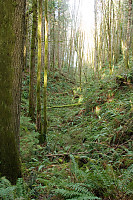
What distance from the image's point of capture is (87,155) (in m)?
3.05

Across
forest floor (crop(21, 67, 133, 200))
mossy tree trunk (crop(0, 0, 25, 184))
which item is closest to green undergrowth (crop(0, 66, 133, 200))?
forest floor (crop(21, 67, 133, 200))

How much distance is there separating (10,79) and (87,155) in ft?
7.11

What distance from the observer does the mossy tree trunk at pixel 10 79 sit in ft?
5.86

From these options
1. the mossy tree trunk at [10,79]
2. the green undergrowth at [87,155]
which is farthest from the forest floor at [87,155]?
the mossy tree trunk at [10,79]

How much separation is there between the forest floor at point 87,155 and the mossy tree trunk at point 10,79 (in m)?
0.45

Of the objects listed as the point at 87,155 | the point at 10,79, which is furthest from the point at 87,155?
the point at 10,79

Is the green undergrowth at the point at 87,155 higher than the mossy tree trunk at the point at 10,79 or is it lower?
lower

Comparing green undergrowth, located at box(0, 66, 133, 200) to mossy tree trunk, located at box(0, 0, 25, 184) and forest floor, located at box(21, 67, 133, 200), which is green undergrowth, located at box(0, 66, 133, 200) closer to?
forest floor, located at box(21, 67, 133, 200)

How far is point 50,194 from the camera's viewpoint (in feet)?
5.44

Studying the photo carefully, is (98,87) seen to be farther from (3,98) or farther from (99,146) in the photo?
(3,98)

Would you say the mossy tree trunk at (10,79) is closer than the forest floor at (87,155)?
No

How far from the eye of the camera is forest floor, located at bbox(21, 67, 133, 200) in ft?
4.97

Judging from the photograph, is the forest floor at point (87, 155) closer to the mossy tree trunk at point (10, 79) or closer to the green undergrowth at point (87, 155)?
the green undergrowth at point (87, 155)

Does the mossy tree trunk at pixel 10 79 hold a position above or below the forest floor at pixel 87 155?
above
